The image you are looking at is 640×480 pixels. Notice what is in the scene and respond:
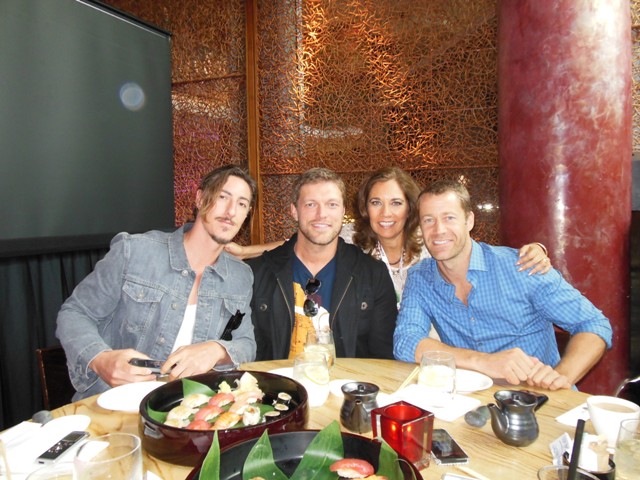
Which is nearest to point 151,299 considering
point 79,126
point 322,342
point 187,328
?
point 187,328

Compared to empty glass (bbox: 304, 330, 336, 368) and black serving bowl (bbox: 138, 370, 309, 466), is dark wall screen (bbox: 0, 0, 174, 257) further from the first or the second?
black serving bowl (bbox: 138, 370, 309, 466)

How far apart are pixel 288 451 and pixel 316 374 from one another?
0.46 meters

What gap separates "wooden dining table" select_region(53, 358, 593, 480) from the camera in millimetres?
1055

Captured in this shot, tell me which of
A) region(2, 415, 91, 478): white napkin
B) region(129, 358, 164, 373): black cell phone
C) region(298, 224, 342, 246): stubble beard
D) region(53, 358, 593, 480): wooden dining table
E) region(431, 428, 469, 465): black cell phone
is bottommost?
region(53, 358, 593, 480): wooden dining table

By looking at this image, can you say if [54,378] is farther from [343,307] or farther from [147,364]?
[343,307]

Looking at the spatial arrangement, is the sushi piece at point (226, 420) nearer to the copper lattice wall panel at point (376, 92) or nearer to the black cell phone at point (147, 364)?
the black cell phone at point (147, 364)

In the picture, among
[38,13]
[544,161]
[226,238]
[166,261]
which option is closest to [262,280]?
[226,238]

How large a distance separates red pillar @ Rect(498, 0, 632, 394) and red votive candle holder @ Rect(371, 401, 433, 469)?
91.3 inches

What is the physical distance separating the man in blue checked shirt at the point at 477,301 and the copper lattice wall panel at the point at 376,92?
1.75 m

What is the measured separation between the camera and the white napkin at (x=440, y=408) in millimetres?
1326

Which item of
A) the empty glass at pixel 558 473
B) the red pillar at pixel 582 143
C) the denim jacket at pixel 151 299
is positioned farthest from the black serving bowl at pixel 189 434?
the red pillar at pixel 582 143

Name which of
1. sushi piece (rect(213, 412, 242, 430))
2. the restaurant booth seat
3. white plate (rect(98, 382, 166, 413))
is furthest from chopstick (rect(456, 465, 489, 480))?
the restaurant booth seat

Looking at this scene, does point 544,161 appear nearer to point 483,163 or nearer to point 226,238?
point 483,163

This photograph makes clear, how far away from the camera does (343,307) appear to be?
241 centimetres
